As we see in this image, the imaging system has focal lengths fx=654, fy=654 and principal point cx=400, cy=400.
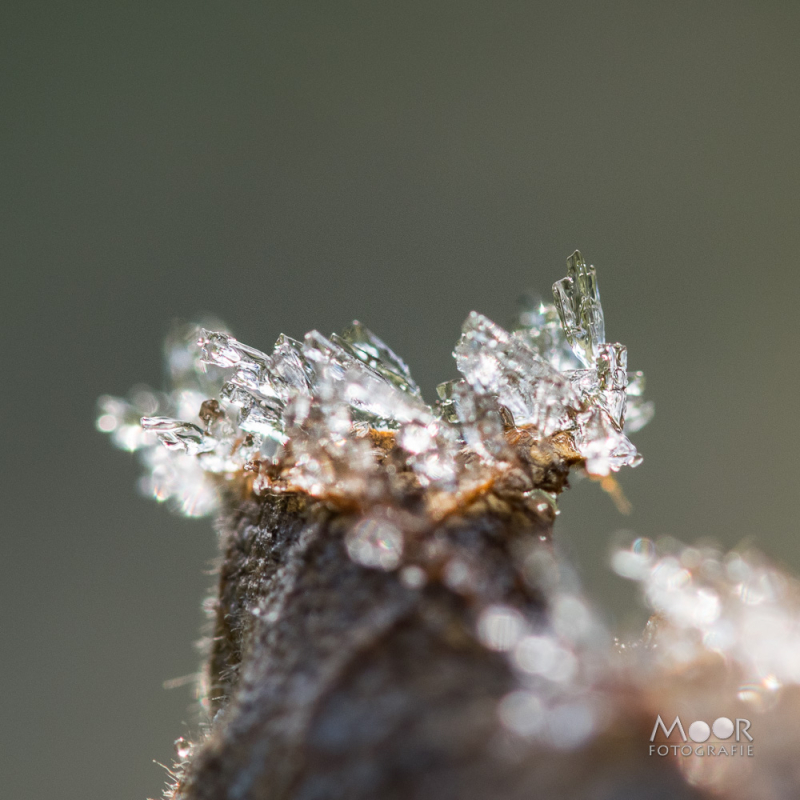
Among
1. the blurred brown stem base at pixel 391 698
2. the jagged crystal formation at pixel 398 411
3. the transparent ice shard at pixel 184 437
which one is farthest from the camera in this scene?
the transparent ice shard at pixel 184 437

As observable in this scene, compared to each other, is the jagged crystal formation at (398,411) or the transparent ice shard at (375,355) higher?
the transparent ice shard at (375,355)

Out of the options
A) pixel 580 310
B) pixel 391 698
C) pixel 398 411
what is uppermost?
pixel 580 310

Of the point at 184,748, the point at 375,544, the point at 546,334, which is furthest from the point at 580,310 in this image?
the point at 184,748

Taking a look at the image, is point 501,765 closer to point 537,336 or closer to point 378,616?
point 378,616

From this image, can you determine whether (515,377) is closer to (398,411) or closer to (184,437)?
(398,411)

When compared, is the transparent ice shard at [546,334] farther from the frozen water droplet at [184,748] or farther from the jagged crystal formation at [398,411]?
the frozen water droplet at [184,748]

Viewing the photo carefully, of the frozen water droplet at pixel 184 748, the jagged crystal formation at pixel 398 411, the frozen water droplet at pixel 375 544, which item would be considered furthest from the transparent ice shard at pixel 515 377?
the frozen water droplet at pixel 184 748

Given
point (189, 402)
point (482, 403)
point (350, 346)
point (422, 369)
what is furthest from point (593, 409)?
Answer: point (422, 369)
